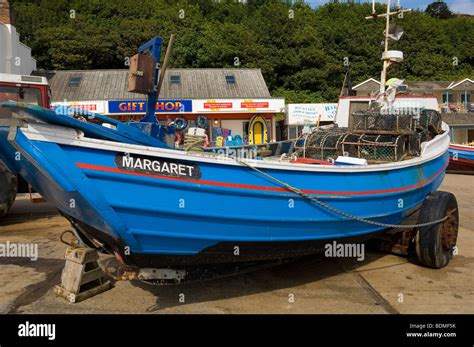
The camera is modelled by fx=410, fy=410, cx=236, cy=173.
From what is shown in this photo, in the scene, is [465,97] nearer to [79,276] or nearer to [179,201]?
[179,201]

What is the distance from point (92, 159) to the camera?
332 cm

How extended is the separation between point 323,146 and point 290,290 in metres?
2.19

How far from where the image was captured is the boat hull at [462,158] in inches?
743

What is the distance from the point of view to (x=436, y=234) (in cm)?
523

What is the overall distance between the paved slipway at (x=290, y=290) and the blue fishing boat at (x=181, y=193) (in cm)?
53

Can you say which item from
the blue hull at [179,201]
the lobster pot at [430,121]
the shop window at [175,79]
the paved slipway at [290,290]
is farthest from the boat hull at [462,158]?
the blue hull at [179,201]

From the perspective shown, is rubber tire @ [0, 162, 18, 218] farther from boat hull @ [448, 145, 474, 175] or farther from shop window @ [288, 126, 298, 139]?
shop window @ [288, 126, 298, 139]

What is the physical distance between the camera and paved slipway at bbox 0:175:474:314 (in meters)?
4.22

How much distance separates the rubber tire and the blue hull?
5.00 m

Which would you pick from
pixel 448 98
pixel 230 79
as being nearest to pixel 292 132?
pixel 230 79

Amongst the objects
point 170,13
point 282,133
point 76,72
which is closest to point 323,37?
point 170,13

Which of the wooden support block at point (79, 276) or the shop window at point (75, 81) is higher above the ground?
the shop window at point (75, 81)

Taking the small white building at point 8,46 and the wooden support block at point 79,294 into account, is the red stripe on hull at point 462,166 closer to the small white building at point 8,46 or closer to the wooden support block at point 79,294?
the wooden support block at point 79,294

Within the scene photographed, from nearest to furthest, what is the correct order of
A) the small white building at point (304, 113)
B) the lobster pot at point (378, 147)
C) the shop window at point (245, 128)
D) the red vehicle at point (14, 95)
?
1. the lobster pot at point (378, 147)
2. the red vehicle at point (14, 95)
3. the shop window at point (245, 128)
4. the small white building at point (304, 113)
